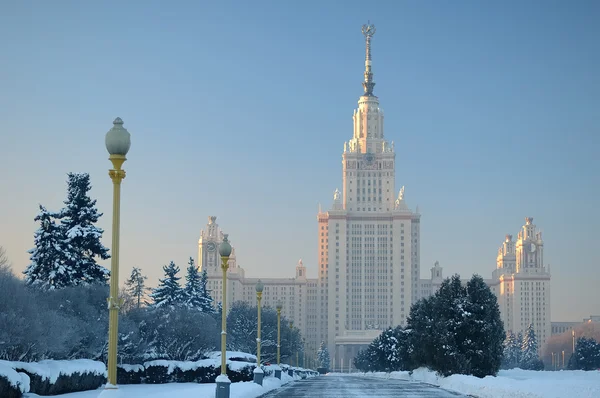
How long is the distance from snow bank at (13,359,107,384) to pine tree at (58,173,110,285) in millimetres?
14600

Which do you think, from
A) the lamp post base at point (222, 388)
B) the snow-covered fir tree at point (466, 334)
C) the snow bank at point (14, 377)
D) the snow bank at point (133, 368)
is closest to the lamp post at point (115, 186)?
the snow bank at point (14, 377)

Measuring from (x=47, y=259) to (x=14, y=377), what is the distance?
107 ft

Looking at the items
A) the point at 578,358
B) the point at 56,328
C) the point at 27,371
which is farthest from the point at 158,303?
the point at 578,358

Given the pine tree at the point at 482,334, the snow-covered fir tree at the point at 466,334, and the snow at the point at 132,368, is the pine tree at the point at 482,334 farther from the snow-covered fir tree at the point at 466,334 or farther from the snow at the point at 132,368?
the snow at the point at 132,368

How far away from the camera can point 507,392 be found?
131ft

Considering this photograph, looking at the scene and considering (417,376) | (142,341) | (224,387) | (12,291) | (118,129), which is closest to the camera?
(118,129)

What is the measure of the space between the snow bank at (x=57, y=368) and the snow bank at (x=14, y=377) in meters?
2.74

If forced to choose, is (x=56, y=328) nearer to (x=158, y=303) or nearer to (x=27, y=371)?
(x=27, y=371)

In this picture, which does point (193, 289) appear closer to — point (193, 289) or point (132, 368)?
point (193, 289)

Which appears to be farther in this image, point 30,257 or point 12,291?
point 30,257

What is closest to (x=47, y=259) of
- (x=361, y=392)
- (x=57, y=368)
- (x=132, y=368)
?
(x=132, y=368)

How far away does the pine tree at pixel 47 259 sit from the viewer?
222 ft

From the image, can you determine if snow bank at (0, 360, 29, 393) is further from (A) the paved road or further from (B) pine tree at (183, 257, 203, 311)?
(B) pine tree at (183, 257, 203, 311)

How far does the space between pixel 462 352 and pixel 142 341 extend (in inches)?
966
